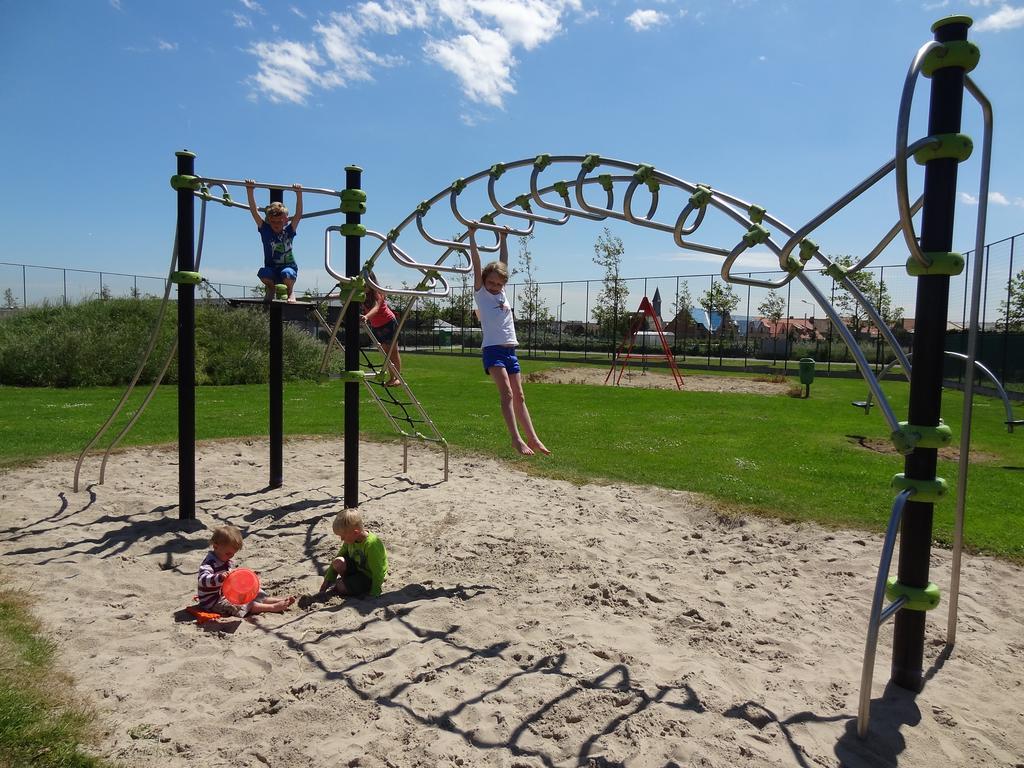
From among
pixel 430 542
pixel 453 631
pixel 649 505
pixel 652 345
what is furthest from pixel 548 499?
pixel 652 345

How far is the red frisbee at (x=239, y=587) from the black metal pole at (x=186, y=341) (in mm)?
1839

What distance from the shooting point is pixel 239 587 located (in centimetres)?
438

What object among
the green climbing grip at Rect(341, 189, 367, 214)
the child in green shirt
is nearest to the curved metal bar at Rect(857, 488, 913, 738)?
the child in green shirt

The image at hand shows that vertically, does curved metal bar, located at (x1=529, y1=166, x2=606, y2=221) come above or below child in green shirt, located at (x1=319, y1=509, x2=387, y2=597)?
above

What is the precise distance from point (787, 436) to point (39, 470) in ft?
31.9

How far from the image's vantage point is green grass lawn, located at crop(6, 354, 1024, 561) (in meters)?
6.73

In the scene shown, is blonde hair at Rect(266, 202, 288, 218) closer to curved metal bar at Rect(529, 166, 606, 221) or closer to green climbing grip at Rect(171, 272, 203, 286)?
green climbing grip at Rect(171, 272, 203, 286)

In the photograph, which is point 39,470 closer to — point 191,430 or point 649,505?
point 191,430

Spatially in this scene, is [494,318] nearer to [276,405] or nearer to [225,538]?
[225,538]

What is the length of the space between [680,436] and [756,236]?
7422mm

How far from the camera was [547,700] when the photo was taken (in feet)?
11.1

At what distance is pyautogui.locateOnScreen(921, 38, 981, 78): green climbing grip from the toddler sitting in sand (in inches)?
178

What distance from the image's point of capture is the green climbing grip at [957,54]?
3.07 m

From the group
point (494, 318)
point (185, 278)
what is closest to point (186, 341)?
point (185, 278)
